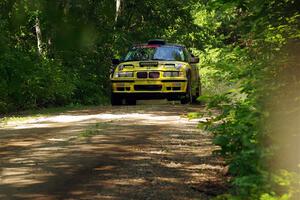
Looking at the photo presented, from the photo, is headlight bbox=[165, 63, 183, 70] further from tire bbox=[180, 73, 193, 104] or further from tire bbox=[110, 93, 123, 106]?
tire bbox=[110, 93, 123, 106]

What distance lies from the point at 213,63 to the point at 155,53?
31.5 ft

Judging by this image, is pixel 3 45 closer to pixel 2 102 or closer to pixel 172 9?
pixel 2 102

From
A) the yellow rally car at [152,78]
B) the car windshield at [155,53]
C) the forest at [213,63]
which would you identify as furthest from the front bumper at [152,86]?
the forest at [213,63]

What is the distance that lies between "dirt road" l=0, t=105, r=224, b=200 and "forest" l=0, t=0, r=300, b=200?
0.57 meters

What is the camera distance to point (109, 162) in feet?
22.4

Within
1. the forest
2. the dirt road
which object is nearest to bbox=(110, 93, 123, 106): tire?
the forest

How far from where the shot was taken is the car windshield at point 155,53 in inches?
623

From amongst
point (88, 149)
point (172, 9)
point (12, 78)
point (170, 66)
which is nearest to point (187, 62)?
point (170, 66)

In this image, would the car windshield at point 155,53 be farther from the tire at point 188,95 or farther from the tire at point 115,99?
the tire at point 115,99

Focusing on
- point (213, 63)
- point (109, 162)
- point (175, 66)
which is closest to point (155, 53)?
point (175, 66)

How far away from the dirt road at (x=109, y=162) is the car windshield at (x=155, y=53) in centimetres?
525

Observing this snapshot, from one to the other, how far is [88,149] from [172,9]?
21.7 metres

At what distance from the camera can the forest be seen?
4.59 metres

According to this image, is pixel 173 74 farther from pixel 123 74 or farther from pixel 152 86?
pixel 123 74
